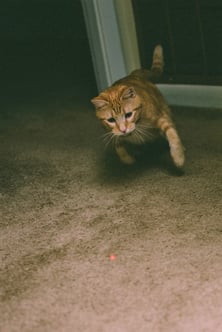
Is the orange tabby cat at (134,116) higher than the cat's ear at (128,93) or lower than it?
lower

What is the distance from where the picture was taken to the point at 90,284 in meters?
1.30

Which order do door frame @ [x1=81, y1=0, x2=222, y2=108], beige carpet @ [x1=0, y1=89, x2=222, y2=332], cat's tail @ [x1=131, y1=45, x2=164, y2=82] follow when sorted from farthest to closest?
door frame @ [x1=81, y1=0, x2=222, y2=108] < cat's tail @ [x1=131, y1=45, x2=164, y2=82] < beige carpet @ [x1=0, y1=89, x2=222, y2=332]

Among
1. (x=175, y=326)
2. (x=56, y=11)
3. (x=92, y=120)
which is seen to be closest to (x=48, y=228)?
(x=175, y=326)

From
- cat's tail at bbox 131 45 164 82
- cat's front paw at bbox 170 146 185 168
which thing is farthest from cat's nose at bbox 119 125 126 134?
cat's tail at bbox 131 45 164 82

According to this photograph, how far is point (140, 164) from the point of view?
6.27ft

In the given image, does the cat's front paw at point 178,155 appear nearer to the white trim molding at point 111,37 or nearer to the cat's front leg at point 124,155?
the cat's front leg at point 124,155

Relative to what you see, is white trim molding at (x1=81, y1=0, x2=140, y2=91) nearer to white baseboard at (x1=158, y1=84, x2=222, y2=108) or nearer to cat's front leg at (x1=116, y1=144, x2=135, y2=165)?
white baseboard at (x1=158, y1=84, x2=222, y2=108)

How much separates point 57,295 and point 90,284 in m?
0.09

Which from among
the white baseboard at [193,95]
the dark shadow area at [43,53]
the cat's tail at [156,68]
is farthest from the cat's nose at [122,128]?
the dark shadow area at [43,53]

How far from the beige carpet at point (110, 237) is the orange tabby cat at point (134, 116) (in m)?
0.11

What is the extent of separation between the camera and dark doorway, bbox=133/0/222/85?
2275 mm

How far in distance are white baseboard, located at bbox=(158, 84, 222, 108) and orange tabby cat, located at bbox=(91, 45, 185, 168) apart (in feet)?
1.45

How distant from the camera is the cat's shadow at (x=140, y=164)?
1.83 m

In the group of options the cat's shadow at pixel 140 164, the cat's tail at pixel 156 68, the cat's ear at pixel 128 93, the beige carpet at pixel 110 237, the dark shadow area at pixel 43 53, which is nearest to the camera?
the beige carpet at pixel 110 237
